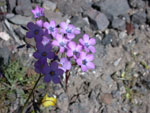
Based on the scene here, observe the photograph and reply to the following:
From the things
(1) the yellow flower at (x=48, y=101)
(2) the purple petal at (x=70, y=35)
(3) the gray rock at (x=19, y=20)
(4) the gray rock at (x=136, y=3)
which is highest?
(4) the gray rock at (x=136, y=3)

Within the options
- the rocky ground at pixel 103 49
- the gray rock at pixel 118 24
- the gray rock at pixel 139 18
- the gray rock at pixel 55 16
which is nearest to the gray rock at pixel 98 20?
the rocky ground at pixel 103 49

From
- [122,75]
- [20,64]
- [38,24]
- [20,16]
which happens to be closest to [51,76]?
[38,24]

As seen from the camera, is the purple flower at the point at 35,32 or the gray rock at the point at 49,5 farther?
the gray rock at the point at 49,5

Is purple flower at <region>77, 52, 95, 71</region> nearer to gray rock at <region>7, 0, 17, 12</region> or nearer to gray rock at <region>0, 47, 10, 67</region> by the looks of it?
gray rock at <region>0, 47, 10, 67</region>

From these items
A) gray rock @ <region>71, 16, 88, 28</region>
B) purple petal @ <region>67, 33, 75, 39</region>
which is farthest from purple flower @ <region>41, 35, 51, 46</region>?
gray rock @ <region>71, 16, 88, 28</region>

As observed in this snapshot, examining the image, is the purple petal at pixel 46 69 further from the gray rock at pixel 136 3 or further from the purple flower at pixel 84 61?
the gray rock at pixel 136 3

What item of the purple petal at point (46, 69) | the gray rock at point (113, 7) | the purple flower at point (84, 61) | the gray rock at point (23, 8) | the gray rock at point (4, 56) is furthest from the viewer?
the gray rock at point (113, 7)
